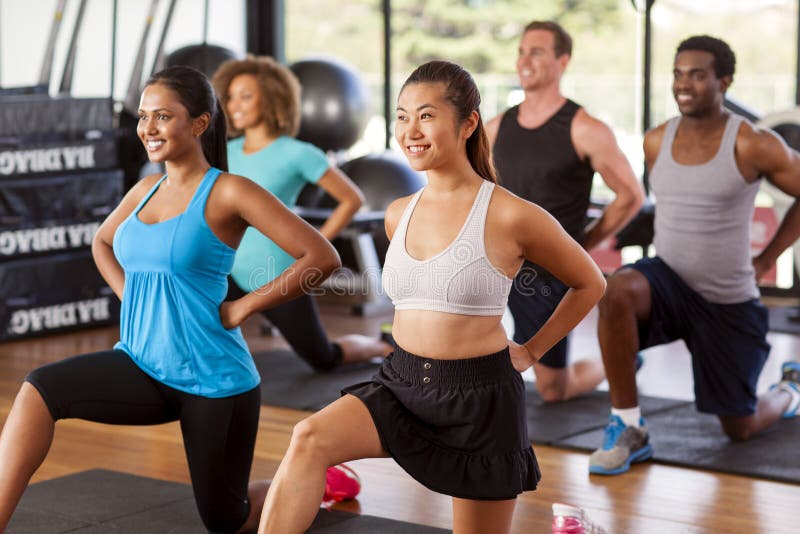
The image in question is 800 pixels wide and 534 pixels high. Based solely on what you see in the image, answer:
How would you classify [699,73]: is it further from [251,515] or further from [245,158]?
[251,515]

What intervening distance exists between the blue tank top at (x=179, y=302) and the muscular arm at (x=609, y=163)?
166 centimetres

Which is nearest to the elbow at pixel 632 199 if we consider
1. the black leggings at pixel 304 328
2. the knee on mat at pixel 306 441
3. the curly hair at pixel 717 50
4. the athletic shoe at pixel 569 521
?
the curly hair at pixel 717 50

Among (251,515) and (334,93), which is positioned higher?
(334,93)

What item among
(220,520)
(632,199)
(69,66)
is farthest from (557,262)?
(69,66)

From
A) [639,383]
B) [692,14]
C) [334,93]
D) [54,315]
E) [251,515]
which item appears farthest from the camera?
[692,14]

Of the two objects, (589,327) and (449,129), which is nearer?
(449,129)

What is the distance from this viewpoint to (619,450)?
364 centimetres

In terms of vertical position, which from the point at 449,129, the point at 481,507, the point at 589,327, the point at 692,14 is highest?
the point at 692,14

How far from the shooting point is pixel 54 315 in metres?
6.12

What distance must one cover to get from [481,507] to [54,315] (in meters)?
4.33

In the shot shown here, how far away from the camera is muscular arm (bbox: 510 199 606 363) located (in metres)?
2.24

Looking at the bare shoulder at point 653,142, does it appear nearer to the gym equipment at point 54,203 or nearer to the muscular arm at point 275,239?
the muscular arm at point 275,239

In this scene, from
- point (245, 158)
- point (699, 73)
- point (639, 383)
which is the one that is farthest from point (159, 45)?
point (699, 73)

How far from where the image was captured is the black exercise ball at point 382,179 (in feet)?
21.3
